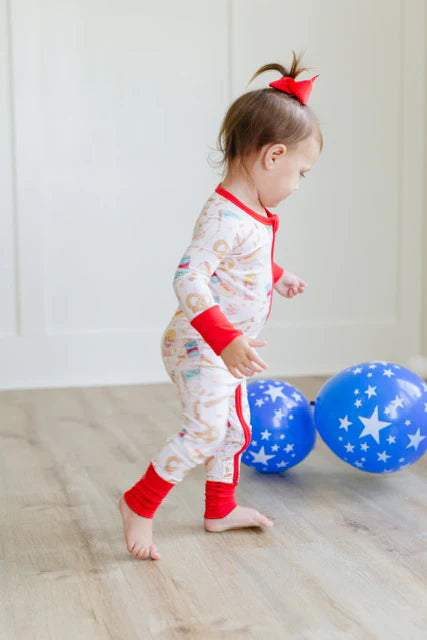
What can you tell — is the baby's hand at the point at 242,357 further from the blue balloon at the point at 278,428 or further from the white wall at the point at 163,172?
the white wall at the point at 163,172

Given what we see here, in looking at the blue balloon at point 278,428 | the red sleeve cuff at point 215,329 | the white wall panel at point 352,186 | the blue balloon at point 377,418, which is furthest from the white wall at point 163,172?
the red sleeve cuff at point 215,329

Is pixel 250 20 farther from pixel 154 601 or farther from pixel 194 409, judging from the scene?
pixel 154 601

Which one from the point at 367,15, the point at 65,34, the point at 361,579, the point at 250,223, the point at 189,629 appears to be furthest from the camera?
the point at 367,15

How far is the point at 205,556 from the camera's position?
1.46 metres

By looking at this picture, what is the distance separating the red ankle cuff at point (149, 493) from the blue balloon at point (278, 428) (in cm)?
39

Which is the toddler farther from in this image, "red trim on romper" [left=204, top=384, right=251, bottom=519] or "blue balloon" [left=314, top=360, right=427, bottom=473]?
"blue balloon" [left=314, top=360, right=427, bottom=473]

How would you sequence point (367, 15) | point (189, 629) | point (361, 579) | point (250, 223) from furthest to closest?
point (367, 15), point (250, 223), point (361, 579), point (189, 629)

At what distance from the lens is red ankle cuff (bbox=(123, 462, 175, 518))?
1.46 metres

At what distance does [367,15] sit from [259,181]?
6.69ft

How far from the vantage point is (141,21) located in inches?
120

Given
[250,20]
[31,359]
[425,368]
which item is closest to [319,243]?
[425,368]

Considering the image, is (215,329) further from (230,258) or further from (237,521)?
(237,521)

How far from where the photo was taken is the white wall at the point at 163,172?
302 centimetres

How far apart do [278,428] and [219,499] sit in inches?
11.5
